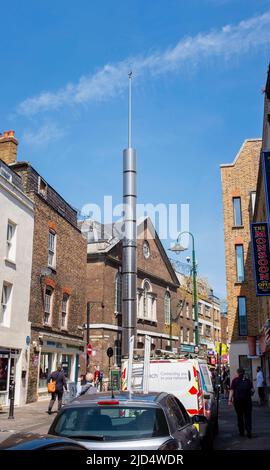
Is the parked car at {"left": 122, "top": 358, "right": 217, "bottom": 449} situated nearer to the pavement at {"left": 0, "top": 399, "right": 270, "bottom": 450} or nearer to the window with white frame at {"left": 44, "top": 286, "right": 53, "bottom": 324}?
the pavement at {"left": 0, "top": 399, "right": 270, "bottom": 450}

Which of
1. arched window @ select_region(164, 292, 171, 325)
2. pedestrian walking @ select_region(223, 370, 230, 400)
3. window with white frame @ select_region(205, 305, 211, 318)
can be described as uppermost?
window with white frame @ select_region(205, 305, 211, 318)

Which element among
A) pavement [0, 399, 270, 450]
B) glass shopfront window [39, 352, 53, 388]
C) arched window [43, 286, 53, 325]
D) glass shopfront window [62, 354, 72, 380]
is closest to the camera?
pavement [0, 399, 270, 450]

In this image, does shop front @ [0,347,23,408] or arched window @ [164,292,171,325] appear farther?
arched window @ [164,292,171,325]

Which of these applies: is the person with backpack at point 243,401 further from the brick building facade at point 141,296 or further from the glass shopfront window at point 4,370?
the brick building facade at point 141,296

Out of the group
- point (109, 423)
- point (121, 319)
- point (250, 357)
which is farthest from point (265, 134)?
point (121, 319)

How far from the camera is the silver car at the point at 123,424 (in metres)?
4.99

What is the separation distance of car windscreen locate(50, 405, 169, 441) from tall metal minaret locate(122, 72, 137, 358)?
2720cm

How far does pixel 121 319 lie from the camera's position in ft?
116

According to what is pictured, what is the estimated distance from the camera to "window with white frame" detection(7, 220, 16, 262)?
67.4ft

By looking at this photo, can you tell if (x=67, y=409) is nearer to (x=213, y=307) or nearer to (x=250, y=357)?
(x=250, y=357)

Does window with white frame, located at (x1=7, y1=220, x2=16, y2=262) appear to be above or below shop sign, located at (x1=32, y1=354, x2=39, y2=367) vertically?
above

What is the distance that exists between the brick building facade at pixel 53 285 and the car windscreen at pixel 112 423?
54.4ft

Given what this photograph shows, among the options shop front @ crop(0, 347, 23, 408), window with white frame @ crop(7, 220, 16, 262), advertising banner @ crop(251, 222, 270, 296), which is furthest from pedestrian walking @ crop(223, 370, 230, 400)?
window with white frame @ crop(7, 220, 16, 262)

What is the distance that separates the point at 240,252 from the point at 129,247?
739 cm
